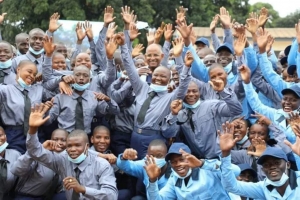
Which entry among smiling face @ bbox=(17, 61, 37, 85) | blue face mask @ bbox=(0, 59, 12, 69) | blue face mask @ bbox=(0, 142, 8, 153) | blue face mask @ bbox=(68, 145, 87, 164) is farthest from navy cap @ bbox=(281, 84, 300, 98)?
blue face mask @ bbox=(0, 59, 12, 69)

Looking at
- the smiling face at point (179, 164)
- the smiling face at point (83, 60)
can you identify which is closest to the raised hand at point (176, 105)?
the smiling face at point (179, 164)

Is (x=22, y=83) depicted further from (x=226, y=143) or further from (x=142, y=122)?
(x=226, y=143)

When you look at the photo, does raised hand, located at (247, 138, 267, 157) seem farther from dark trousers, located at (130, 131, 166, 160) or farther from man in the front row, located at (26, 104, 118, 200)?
man in the front row, located at (26, 104, 118, 200)

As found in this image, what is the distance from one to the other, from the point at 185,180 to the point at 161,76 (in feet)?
5.62

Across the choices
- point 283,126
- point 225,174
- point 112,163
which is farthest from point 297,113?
point 112,163

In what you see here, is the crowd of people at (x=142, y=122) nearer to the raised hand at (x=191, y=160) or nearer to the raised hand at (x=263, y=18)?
the raised hand at (x=191, y=160)

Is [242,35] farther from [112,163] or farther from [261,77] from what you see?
[112,163]

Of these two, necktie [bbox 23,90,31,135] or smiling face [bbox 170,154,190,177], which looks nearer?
smiling face [bbox 170,154,190,177]

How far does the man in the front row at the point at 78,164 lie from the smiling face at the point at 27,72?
39.5 inches

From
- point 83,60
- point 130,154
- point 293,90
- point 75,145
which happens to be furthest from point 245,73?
point 75,145

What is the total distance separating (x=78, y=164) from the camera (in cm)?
682

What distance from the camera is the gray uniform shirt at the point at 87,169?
6.59 m

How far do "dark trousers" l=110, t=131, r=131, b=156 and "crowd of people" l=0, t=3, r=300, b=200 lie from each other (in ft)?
0.05

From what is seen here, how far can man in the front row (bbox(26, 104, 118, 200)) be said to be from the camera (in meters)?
6.57
